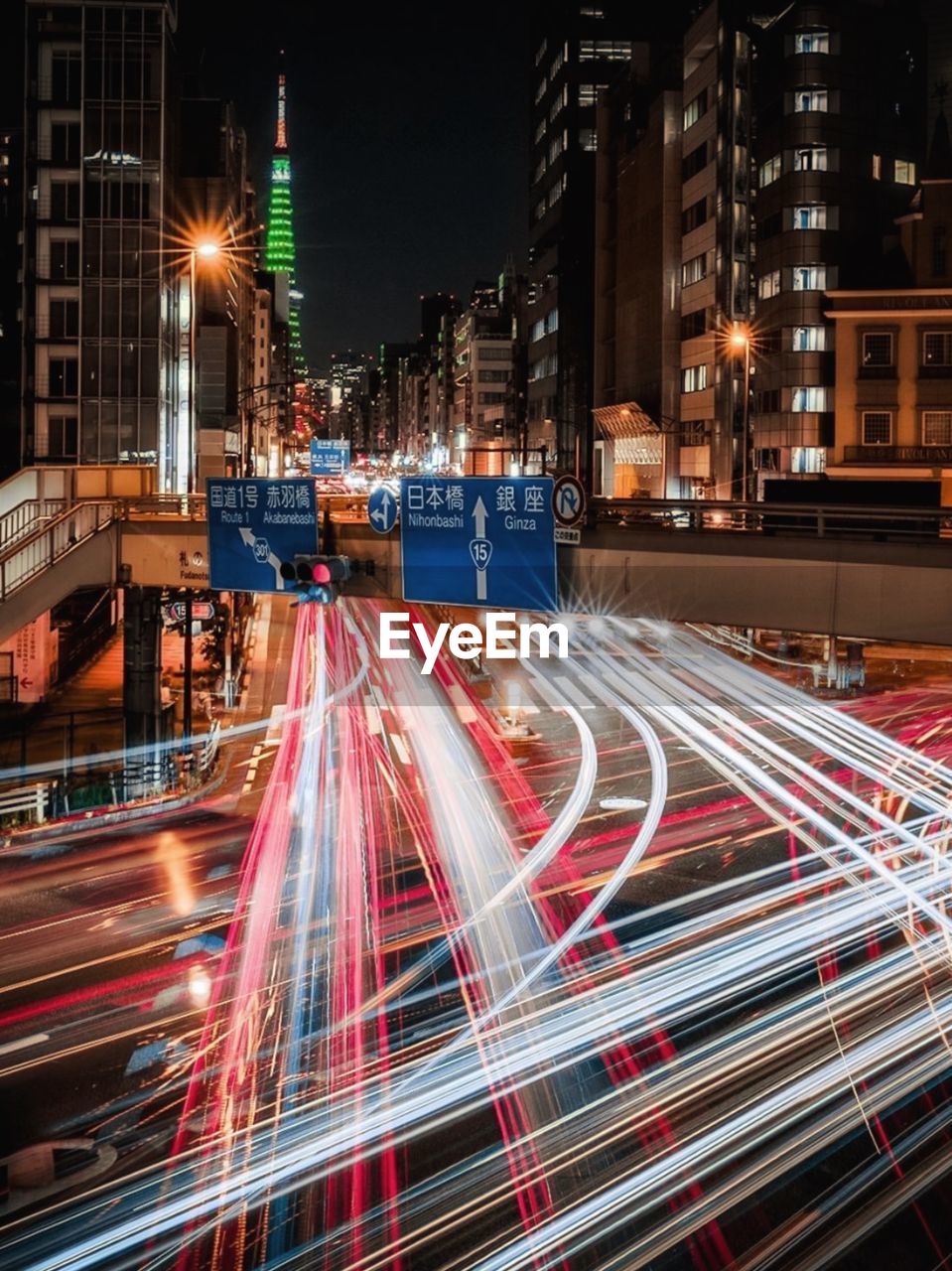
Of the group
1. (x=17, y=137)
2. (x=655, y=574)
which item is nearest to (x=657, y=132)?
(x=17, y=137)

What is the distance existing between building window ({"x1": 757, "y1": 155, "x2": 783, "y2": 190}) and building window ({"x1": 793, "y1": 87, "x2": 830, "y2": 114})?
8.24ft

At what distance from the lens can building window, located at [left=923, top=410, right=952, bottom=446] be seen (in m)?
59.4

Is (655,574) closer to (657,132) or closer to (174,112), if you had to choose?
(174,112)

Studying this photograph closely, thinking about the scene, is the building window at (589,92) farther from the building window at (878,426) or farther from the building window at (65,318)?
the building window at (65,318)

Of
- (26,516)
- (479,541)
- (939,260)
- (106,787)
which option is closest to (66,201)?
(26,516)

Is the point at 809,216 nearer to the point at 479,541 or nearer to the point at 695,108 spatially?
the point at 695,108

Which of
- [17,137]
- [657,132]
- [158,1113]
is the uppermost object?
[657,132]

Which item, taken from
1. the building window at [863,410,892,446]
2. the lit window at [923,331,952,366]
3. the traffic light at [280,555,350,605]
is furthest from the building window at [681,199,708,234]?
the traffic light at [280,555,350,605]

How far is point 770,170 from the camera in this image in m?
68.3

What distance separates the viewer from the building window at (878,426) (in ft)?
200

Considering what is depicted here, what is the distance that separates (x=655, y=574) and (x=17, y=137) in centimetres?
5373

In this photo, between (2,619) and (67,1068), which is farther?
(2,619)

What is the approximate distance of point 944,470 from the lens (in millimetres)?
58344

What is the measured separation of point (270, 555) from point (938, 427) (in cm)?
4343
